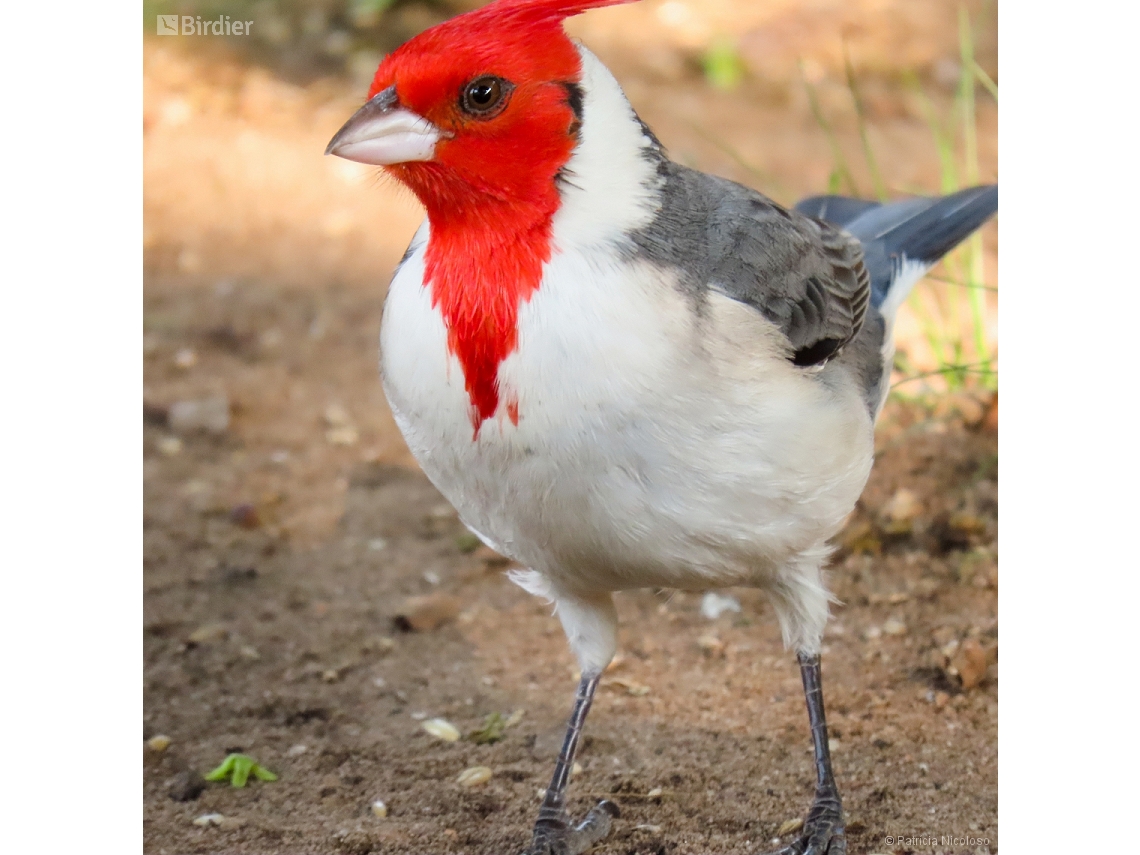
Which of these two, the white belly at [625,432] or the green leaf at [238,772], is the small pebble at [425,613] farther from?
the white belly at [625,432]

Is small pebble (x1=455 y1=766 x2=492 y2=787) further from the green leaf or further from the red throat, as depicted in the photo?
the red throat

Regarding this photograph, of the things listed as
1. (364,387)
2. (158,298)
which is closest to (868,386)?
(364,387)

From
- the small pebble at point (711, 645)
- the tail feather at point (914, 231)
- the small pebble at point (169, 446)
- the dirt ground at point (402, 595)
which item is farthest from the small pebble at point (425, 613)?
the tail feather at point (914, 231)

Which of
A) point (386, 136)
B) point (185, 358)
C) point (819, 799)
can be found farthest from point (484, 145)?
point (185, 358)

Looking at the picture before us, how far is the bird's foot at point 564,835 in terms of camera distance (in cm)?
309

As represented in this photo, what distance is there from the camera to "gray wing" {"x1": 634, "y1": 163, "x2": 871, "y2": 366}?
8.80ft

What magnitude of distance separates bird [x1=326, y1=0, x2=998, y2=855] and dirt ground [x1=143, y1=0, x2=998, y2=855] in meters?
0.36

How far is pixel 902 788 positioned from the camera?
3271mm

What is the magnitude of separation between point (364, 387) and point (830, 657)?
7.34ft

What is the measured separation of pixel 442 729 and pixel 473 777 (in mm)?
256

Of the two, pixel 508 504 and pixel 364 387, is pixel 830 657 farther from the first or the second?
pixel 364 387

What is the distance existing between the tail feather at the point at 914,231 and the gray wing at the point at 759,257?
0.49 meters

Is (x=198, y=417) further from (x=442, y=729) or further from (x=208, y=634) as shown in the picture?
(x=442, y=729)

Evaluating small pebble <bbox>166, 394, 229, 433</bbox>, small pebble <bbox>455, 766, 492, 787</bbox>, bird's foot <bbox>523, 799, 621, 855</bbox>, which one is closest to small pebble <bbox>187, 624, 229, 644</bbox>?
small pebble <bbox>455, 766, 492, 787</bbox>
